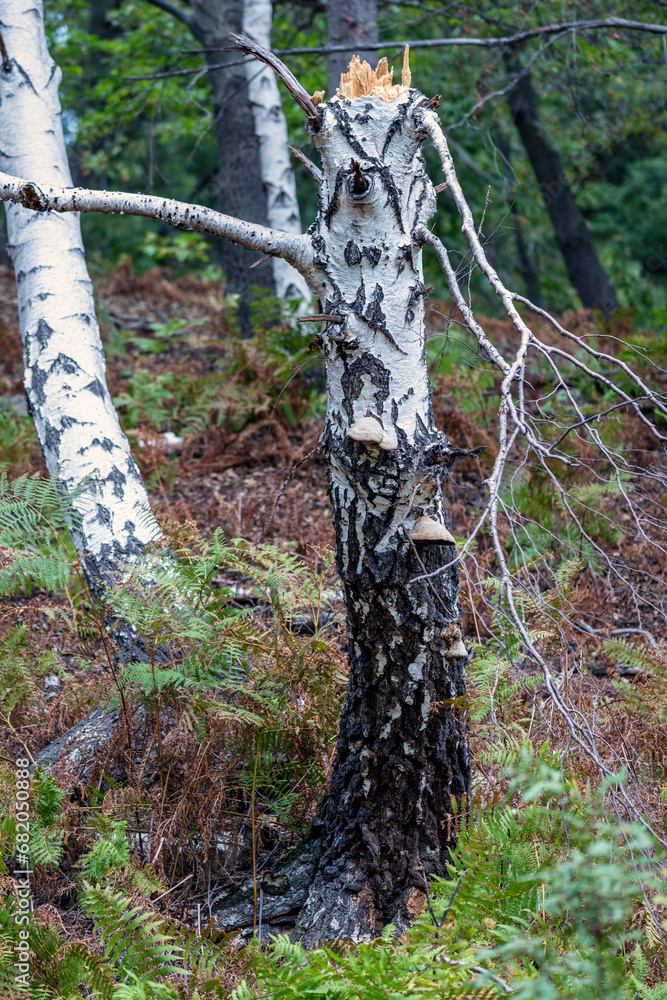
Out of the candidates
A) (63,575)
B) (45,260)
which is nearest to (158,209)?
(63,575)

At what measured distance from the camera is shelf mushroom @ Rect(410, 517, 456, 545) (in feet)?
6.94

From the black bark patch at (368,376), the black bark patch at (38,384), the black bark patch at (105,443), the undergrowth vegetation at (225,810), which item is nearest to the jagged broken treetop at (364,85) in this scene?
the black bark patch at (368,376)

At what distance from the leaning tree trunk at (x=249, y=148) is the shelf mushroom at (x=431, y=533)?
5319mm

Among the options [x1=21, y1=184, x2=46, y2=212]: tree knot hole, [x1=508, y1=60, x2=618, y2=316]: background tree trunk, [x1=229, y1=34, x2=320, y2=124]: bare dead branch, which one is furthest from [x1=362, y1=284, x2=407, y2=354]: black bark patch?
[x1=508, y1=60, x2=618, y2=316]: background tree trunk

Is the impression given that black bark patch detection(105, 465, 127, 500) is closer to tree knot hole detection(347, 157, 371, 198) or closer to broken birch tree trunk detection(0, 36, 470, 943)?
broken birch tree trunk detection(0, 36, 470, 943)

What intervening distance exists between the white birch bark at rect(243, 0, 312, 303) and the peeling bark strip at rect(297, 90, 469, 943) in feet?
16.9

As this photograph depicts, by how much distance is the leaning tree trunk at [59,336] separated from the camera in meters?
3.45

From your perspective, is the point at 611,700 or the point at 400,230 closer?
the point at 400,230

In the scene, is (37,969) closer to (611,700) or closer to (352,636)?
(352,636)

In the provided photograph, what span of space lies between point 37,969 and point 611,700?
236 cm

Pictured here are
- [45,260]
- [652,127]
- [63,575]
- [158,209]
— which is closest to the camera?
[158,209]

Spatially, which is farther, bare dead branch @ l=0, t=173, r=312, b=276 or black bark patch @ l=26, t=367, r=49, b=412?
black bark patch @ l=26, t=367, r=49, b=412

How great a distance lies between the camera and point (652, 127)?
1099 cm

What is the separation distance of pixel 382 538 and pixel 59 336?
2403mm
